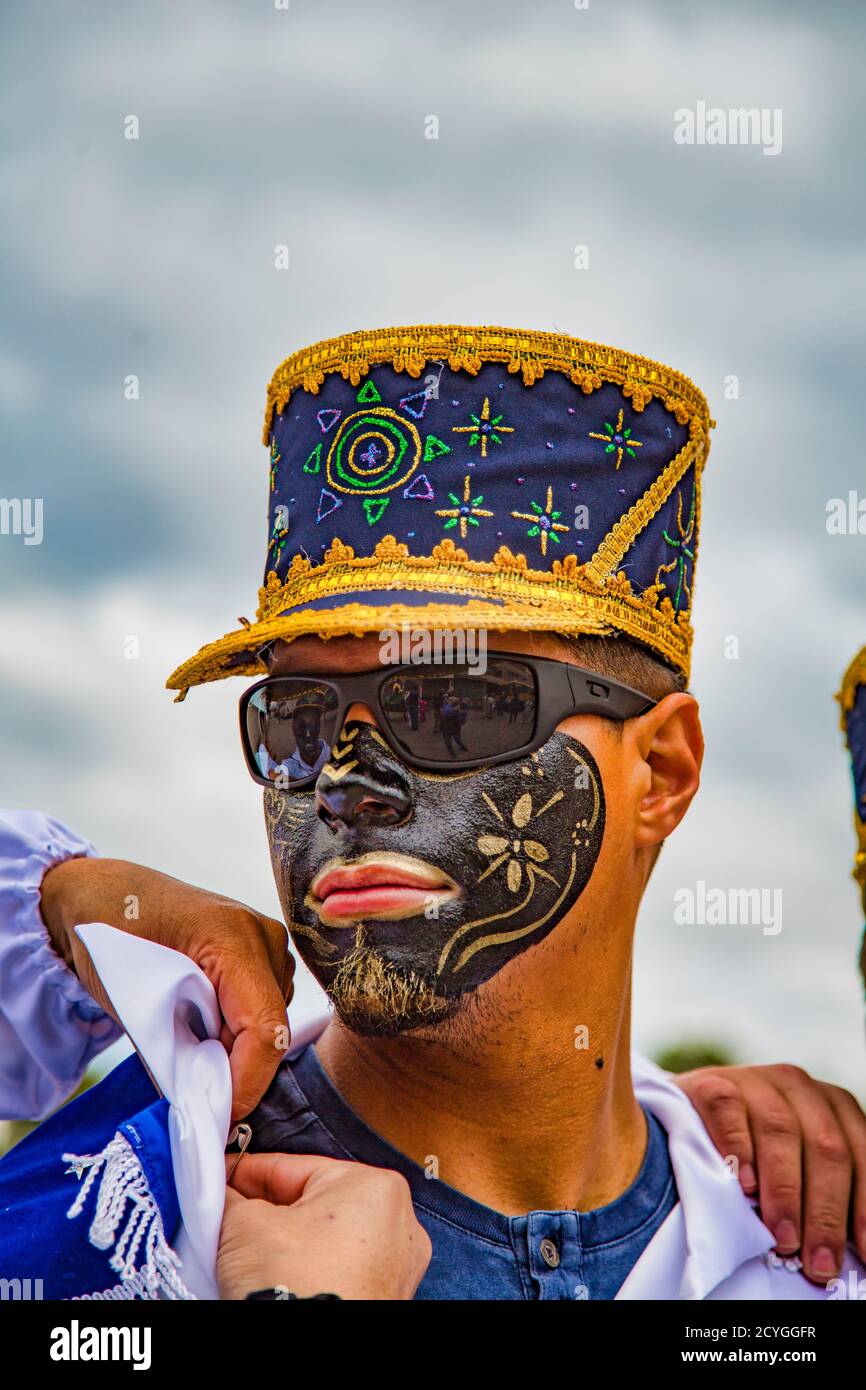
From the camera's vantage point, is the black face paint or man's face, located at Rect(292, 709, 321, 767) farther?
man's face, located at Rect(292, 709, 321, 767)

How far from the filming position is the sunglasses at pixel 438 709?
380cm

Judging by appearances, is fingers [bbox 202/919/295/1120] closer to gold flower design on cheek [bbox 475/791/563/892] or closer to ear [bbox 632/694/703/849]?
gold flower design on cheek [bbox 475/791/563/892]

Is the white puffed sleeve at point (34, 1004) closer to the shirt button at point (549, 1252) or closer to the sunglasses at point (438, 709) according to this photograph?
the sunglasses at point (438, 709)

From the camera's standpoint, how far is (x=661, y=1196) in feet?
14.1

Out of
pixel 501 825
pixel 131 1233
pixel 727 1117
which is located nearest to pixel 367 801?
pixel 501 825

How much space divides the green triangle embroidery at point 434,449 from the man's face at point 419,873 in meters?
0.56

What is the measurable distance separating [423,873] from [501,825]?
0.23 meters

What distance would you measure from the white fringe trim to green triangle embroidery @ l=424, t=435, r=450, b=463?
1.86 meters

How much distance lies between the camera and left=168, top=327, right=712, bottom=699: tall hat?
3973 mm

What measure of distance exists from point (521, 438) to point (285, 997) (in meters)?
1.61

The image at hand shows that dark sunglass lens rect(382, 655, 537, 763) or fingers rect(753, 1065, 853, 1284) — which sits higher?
dark sunglass lens rect(382, 655, 537, 763)

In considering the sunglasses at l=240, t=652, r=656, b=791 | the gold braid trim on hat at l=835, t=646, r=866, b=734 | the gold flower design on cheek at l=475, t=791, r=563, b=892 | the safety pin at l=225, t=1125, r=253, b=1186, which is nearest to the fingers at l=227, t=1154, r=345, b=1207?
the safety pin at l=225, t=1125, r=253, b=1186

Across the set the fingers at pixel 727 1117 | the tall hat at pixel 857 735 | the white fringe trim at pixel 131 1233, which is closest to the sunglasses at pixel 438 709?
the white fringe trim at pixel 131 1233
